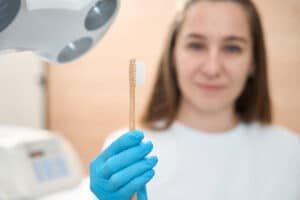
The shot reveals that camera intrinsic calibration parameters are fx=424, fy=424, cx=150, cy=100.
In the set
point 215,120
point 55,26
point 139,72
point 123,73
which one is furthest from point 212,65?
point 123,73

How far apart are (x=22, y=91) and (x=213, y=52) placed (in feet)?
4.36

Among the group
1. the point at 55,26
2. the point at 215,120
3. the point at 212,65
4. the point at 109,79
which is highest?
the point at 55,26

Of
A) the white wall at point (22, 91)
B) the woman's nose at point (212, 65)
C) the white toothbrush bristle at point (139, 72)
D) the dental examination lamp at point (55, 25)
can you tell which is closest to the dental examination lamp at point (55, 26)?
the dental examination lamp at point (55, 25)

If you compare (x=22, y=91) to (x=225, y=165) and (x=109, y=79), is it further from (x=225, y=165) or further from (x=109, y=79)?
(x=225, y=165)

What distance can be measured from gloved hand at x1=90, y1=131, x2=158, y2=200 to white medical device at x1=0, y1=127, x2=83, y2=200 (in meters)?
0.49

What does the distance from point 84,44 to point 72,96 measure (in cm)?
137

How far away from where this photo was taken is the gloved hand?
718 millimetres

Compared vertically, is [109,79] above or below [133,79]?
below

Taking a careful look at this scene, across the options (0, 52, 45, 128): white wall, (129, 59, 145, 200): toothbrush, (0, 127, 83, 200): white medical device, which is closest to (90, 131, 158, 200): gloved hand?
(129, 59, 145, 200): toothbrush

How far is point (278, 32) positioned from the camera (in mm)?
1418

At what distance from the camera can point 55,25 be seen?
607 millimetres

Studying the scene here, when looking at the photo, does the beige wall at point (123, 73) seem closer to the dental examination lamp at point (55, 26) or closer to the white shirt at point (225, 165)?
the white shirt at point (225, 165)

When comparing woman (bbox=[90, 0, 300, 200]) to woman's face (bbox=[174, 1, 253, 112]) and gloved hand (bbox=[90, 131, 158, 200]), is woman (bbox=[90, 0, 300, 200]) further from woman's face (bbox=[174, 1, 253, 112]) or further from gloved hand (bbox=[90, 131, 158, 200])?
gloved hand (bbox=[90, 131, 158, 200])

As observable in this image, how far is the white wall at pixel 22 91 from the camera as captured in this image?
1.99 m
